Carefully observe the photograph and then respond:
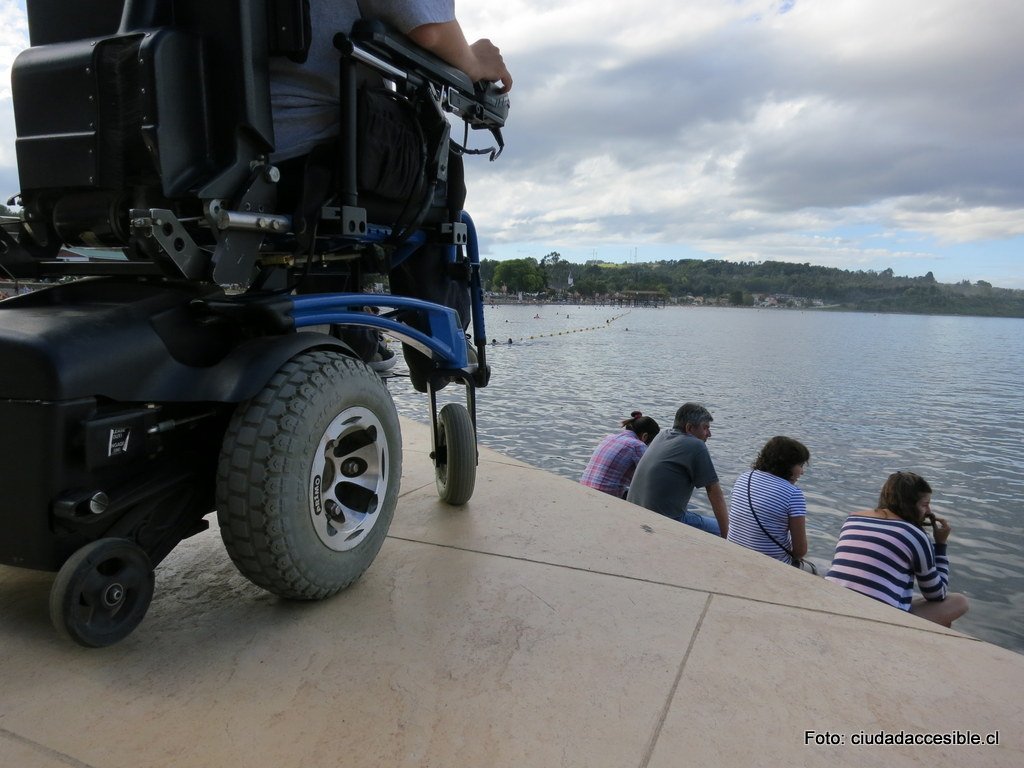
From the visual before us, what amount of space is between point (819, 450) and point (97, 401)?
19.8m

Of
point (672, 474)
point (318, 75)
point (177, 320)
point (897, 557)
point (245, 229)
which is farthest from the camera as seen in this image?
point (672, 474)

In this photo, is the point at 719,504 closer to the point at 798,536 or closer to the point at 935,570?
the point at 798,536

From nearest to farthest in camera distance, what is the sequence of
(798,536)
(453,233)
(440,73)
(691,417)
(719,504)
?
(440,73) → (453,233) → (798,536) → (691,417) → (719,504)

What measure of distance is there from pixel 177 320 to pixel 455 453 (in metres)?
1.78

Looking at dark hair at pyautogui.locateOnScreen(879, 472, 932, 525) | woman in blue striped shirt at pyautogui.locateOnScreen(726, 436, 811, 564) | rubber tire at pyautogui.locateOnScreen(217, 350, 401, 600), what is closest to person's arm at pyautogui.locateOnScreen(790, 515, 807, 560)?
woman in blue striped shirt at pyautogui.locateOnScreen(726, 436, 811, 564)

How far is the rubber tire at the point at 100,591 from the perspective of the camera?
1.80 m

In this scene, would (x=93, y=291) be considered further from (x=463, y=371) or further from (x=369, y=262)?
(x=463, y=371)

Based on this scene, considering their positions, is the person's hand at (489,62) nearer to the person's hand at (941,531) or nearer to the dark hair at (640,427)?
the person's hand at (941,531)

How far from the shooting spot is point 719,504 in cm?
730

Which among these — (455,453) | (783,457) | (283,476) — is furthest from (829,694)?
(783,457)

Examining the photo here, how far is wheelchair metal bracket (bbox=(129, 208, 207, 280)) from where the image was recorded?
6.52 ft

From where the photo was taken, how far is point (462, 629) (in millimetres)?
2396

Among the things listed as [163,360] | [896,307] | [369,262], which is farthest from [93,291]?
[896,307]

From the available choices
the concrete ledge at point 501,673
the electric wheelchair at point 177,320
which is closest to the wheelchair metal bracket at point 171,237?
the electric wheelchair at point 177,320
